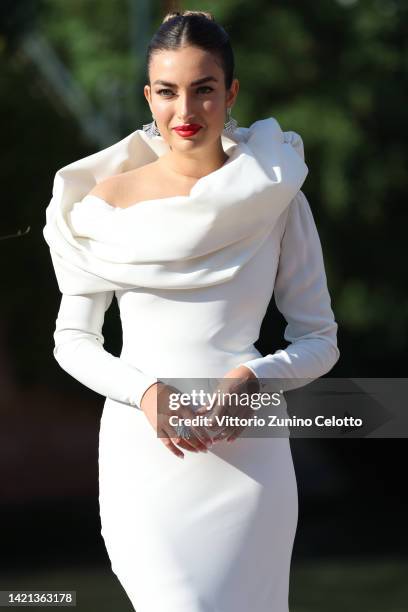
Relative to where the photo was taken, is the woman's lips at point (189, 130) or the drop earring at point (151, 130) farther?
the drop earring at point (151, 130)

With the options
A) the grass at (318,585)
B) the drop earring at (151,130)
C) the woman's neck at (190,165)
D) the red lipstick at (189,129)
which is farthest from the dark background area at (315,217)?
the red lipstick at (189,129)

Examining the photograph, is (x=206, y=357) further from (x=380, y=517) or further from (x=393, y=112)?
(x=393, y=112)

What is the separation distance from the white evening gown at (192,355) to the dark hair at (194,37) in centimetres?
20

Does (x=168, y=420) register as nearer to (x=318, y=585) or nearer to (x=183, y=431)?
(x=183, y=431)

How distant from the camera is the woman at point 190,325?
2.37m

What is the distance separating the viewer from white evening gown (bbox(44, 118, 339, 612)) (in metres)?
2.38

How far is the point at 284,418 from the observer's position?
2.48 meters

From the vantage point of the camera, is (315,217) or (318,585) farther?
(315,217)

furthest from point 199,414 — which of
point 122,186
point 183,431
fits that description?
point 122,186

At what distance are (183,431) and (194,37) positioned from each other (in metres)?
0.73

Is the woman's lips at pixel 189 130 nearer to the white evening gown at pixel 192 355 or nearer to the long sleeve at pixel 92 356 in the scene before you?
the white evening gown at pixel 192 355

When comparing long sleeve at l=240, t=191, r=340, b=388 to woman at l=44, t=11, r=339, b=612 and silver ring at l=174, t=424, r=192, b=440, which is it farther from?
silver ring at l=174, t=424, r=192, b=440

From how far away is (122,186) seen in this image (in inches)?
98.1

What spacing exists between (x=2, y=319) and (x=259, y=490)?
702cm
